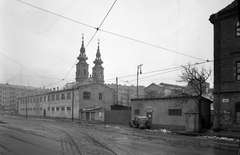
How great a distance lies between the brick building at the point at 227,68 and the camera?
2303 centimetres

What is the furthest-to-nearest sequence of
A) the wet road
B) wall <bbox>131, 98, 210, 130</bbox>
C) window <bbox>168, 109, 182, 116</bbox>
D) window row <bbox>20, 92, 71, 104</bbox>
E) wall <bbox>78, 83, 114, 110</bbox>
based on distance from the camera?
window row <bbox>20, 92, 71, 104</bbox>, wall <bbox>78, 83, 114, 110</bbox>, window <bbox>168, 109, 182, 116</bbox>, wall <bbox>131, 98, 210, 130</bbox>, the wet road

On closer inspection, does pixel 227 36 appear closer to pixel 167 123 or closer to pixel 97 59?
pixel 167 123

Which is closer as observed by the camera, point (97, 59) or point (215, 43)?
point (215, 43)

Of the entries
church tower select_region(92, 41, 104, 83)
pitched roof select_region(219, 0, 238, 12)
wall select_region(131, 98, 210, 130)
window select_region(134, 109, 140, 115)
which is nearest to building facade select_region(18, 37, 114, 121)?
window select_region(134, 109, 140, 115)

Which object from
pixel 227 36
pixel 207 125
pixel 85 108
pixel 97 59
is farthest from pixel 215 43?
pixel 97 59

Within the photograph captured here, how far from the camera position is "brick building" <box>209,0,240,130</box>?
23.0 meters

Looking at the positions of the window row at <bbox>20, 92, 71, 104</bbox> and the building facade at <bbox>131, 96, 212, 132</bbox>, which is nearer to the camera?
the building facade at <bbox>131, 96, 212, 132</bbox>

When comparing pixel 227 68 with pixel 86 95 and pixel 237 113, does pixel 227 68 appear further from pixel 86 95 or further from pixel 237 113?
pixel 86 95

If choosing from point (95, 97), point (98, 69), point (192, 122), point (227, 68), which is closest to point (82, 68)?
point (98, 69)

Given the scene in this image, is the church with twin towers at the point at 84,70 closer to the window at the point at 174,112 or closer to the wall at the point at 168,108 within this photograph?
the wall at the point at 168,108

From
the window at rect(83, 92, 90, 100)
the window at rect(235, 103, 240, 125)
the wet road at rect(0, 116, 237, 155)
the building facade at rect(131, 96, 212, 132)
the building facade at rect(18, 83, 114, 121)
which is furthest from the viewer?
→ the window at rect(83, 92, 90, 100)

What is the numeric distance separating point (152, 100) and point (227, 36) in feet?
44.9

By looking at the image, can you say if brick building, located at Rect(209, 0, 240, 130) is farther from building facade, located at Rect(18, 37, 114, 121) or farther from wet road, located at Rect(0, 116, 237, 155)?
building facade, located at Rect(18, 37, 114, 121)

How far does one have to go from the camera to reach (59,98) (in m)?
60.8
